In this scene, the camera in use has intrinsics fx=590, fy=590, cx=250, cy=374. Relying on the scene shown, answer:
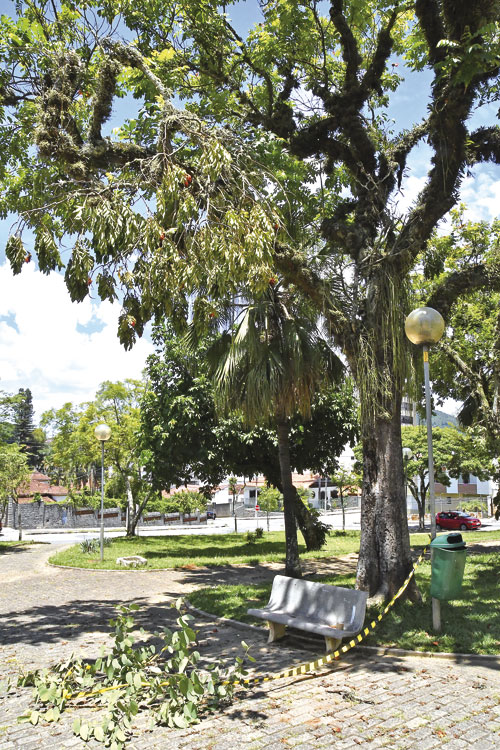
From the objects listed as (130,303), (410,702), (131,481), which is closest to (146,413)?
(131,481)

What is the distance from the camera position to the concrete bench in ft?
21.4

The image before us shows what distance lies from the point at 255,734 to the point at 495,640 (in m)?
3.27

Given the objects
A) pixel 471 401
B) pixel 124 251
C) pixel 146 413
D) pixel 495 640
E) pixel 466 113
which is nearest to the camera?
pixel 124 251

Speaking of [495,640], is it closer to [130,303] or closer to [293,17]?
[130,303]

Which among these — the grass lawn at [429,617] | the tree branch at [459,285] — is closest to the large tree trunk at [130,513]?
the grass lawn at [429,617]

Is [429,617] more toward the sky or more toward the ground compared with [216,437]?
more toward the ground

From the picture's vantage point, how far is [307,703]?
523 centimetres

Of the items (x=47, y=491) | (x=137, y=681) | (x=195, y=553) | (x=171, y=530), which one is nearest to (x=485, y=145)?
(x=137, y=681)

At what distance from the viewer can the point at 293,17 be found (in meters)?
10.6

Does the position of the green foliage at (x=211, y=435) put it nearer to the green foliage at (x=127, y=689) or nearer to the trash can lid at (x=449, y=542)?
the trash can lid at (x=449, y=542)

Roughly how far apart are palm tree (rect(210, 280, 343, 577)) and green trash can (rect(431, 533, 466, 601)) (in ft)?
14.0

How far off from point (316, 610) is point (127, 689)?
8.86 ft

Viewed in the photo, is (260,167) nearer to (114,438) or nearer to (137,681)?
(137,681)

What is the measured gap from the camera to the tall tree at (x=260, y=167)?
608cm
